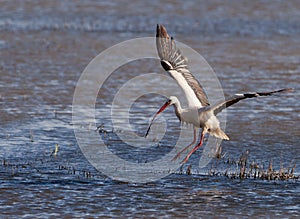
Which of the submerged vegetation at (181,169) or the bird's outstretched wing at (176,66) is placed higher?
the bird's outstretched wing at (176,66)

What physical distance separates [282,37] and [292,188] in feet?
43.2

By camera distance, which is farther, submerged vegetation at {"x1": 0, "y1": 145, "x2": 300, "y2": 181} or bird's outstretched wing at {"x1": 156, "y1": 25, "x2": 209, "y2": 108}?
bird's outstretched wing at {"x1": 156, "y1": 25, "x2": 209, "y2": 108}

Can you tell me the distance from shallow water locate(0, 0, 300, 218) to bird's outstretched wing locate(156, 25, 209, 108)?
0.91 metres

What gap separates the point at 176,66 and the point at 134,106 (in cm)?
400

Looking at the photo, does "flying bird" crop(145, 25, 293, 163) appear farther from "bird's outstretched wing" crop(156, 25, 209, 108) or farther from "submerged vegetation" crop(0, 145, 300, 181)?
"submerged vegetation" crop(0, 145, 300, 181)

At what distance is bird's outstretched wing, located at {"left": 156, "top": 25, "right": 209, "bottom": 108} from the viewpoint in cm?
957

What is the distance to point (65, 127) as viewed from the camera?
12.0m

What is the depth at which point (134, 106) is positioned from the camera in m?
13.7

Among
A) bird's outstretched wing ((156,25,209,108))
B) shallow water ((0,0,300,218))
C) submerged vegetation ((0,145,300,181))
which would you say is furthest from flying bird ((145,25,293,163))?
shallow water ((0,0,300,218))

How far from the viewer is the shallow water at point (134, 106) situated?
27.5ft

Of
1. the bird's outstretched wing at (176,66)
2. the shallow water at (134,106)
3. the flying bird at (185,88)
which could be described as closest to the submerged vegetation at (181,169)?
the shallow water at (134,106)

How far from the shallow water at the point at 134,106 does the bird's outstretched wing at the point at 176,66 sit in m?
0.91

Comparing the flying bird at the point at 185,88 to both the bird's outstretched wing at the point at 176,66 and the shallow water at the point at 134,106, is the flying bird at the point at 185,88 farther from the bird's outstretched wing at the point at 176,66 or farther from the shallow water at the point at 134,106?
the shallow water at the point at 134,106

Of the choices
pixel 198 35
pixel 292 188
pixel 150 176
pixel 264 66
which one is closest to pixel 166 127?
pixel 150 176
